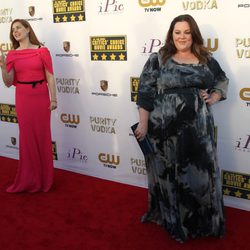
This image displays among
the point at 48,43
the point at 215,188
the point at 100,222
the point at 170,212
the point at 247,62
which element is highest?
the point at 48,43

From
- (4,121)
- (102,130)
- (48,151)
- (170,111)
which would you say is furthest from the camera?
(4,121)

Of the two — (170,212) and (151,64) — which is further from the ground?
(151,64)

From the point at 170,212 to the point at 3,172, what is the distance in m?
2.27

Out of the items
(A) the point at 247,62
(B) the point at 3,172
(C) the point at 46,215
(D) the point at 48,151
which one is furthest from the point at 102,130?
(A) the point at 247,62

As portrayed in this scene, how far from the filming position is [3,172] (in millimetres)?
4027

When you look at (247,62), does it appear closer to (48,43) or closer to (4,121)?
(48,43)

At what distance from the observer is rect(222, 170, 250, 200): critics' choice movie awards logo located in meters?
2.95

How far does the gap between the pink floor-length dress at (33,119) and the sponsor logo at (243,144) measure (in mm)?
1721

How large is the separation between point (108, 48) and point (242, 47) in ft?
4.12

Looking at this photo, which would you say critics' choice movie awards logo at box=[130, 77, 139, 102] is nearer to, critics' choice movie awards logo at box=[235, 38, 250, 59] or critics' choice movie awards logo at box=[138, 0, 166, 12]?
critics' choice movie awards logo at box=[138, 0, 166, 12]

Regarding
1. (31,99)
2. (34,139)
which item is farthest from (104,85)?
(34,139)

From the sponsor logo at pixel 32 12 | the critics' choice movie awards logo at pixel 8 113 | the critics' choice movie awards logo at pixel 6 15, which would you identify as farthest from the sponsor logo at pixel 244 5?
the critics' choice movie awards logo at pixel 8 113

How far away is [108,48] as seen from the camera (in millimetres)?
3357

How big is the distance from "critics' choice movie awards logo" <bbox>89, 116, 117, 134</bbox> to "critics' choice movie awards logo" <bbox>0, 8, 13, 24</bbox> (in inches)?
58.7
